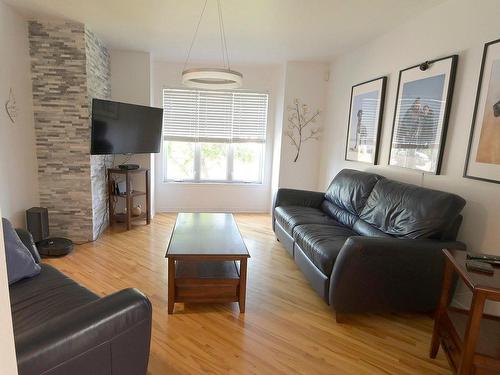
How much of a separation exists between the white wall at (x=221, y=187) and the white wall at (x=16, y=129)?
1845 millimetres

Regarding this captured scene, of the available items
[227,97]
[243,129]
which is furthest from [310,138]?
[227,97]

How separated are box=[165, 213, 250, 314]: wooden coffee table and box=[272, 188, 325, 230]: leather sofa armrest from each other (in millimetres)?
1336

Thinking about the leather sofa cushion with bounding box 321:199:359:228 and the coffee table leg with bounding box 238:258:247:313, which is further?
the leather sofa cushion with bounding box 321:199:359:228

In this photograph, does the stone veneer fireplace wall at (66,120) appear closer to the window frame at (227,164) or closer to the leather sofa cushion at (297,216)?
the window frame at (227,164)

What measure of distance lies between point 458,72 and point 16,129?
13.1 feet

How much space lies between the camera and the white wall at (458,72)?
2.09 m

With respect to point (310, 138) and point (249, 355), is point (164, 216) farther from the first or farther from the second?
point (249, 355)

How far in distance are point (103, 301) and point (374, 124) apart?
3.16 meters

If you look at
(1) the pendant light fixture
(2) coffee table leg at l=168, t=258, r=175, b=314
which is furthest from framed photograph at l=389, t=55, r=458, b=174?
(2) coffee table leg at l=168, t=258, r=175, b=314

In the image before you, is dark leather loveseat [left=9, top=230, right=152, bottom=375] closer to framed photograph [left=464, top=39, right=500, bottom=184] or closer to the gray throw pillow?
the gray throw pillow

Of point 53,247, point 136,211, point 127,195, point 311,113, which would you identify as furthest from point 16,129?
point 311,113

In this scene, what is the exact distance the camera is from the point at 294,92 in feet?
15.0

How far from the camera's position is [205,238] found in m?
2.52

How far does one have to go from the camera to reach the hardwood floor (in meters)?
1.80
